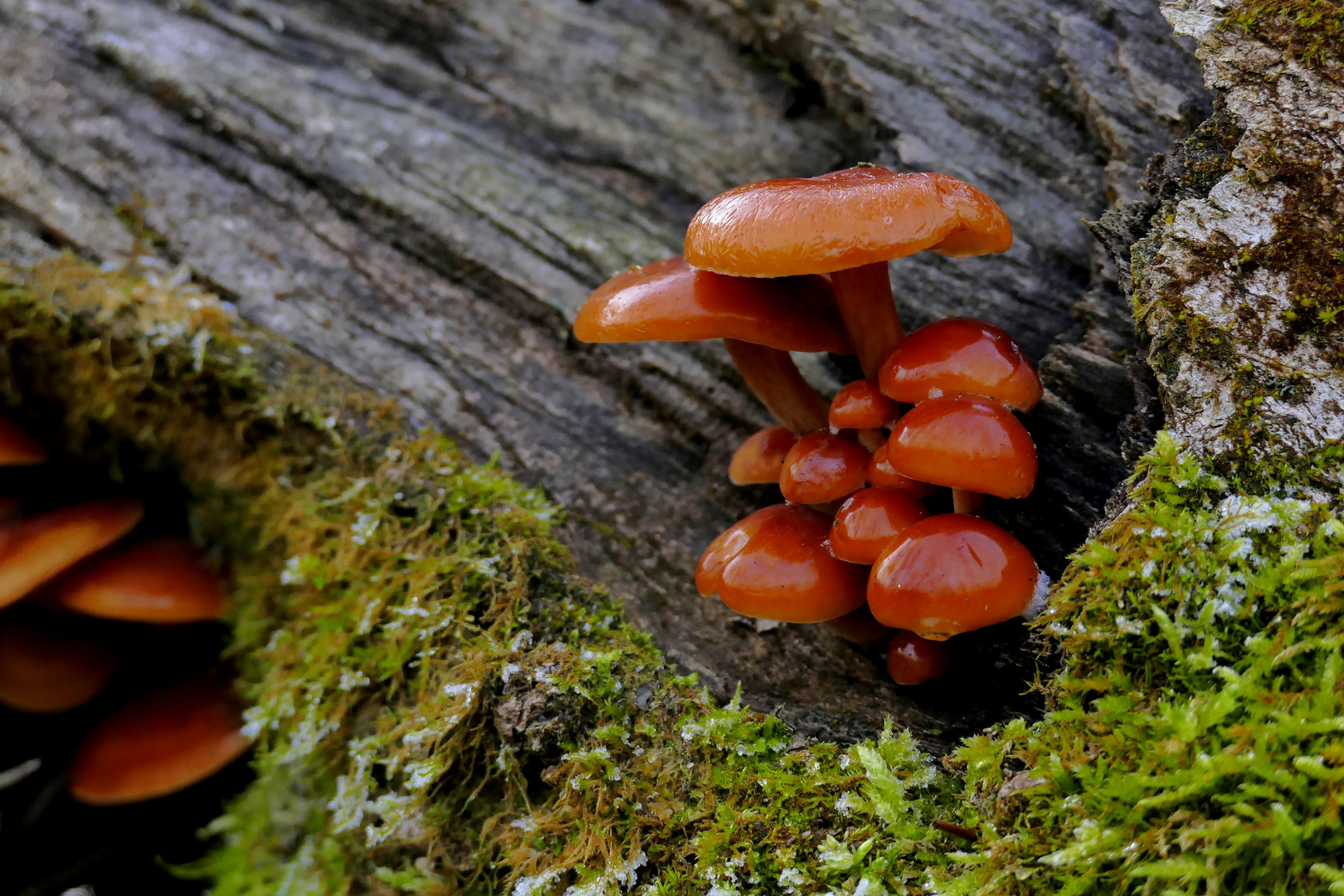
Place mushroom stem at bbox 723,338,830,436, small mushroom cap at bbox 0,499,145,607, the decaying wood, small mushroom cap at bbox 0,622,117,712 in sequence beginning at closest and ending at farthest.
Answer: mushroom stem at bbox 723,338,830,436 < the decaying wood < small mushroom cap at bbox 0,499,145,607 < small mushroom cap at bbox 0,622,117,712

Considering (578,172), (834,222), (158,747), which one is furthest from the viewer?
(578,172)

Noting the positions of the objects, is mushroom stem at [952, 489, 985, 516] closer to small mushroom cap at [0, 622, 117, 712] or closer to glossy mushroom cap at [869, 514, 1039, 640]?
glossy mushroom cap at [869, 514, 1039, 640]

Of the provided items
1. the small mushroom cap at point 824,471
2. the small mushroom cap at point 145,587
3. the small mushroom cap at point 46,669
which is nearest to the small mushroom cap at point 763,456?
the small mushroom cap at point 824,471

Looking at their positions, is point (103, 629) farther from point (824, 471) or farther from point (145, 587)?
point (824, 471)

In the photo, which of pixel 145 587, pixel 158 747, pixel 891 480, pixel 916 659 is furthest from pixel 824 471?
pixel 158 747

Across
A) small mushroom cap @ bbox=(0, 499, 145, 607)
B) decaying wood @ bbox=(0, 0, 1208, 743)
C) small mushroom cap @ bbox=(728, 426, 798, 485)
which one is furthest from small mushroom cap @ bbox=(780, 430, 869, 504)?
small mushroom cap @ bbox=(0, 499, 145, 607)

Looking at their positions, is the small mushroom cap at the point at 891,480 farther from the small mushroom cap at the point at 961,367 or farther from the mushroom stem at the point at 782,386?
the mushroom stem at the point at 782,386
